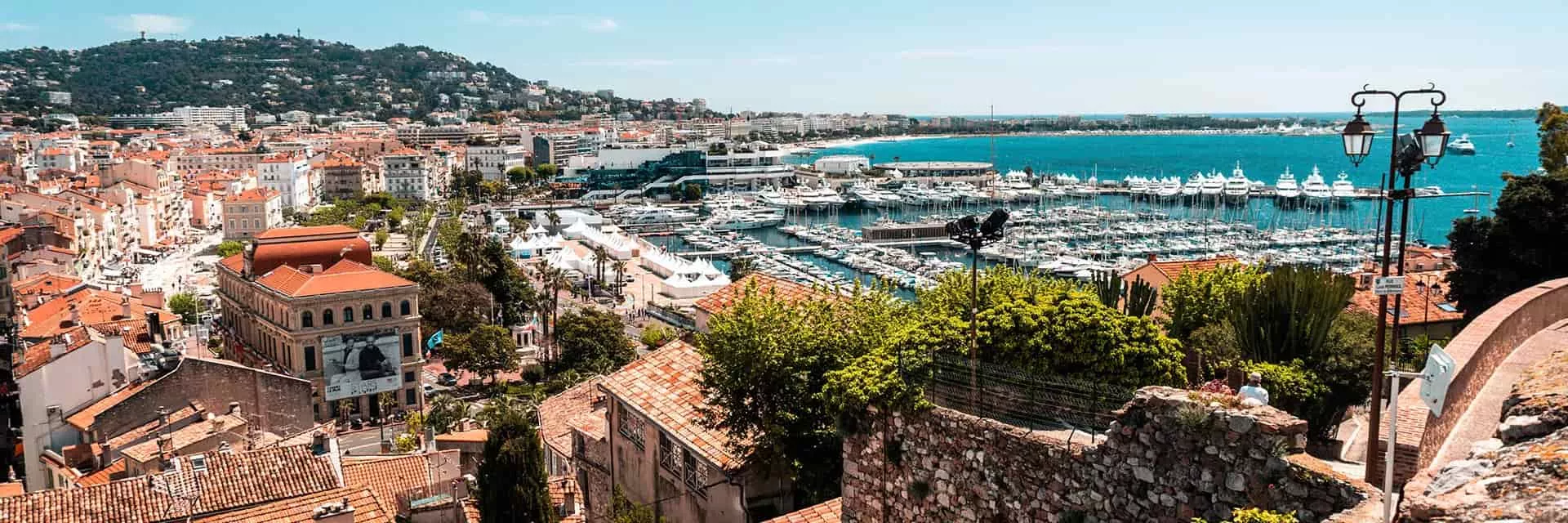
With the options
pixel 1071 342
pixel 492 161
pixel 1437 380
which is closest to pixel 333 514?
pixel 1071 342

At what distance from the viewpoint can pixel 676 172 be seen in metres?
149

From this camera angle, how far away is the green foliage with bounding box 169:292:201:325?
51219 millimetres

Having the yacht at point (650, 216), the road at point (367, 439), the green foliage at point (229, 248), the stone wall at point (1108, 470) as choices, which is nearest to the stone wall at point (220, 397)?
the road at point (367, 439)

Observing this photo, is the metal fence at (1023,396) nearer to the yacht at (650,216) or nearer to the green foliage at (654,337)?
the green foliage at (654,337)

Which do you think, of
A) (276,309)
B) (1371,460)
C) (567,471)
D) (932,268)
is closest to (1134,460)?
(1371,460)

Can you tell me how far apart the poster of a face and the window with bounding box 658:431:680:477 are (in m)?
27.2

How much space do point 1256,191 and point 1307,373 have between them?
121m

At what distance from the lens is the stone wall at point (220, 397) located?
21750 mm

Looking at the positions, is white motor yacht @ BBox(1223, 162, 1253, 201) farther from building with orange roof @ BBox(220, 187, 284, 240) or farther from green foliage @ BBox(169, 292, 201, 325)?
green foliage @ BBox(169, 292, 201, 325)

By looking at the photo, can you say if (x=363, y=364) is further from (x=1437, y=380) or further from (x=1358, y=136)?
(x=1437, y=380)

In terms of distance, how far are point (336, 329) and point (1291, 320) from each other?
33.8 metres

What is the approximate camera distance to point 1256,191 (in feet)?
404

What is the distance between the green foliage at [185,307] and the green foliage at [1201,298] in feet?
154

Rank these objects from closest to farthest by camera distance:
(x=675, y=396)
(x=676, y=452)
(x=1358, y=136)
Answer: (x=1358, y=136) → (x=676, y=452) → (x=675, y=396)
